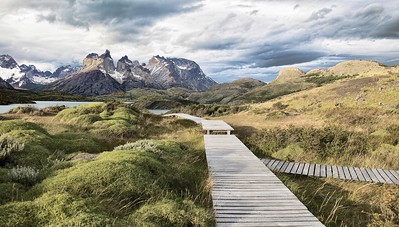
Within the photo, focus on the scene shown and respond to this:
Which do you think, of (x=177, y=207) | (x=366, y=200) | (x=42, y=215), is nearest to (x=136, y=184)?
(x=177, y=207)

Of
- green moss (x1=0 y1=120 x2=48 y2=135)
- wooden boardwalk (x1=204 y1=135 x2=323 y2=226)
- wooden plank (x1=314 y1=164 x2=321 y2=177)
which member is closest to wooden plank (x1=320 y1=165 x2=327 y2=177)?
wooden plank (x1=314 y1=164 x2=321 y2=177)

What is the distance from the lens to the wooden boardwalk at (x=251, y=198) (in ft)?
19.4

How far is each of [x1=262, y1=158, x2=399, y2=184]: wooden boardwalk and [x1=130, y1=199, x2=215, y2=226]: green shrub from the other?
678 centimetres

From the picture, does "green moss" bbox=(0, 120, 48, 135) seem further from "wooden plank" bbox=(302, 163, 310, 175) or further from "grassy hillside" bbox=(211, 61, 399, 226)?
"wooden plank" bbox=(302, 163, 310, 175)

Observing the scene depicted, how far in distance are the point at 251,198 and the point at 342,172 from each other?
238 inches

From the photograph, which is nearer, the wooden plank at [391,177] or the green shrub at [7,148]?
the green shrub at [7,148]

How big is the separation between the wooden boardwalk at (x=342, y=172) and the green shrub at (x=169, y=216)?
22.3 feet

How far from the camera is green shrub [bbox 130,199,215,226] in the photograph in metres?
5.00

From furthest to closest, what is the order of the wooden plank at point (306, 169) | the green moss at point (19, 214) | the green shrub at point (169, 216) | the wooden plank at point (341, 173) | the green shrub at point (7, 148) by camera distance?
the wooden plank at point (306, 169)
the wooden plank at point (341, 173)
the green shrub at point (7, 148)
the green shrub at point (169, 216)
the green moss at point (19, 214)

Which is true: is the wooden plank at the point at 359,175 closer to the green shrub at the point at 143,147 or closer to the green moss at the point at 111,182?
the green shrub at the point at 143,147

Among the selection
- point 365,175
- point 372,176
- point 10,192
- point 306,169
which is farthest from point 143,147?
point 372,176

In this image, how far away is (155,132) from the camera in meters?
21.9

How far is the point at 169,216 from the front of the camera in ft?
17.1

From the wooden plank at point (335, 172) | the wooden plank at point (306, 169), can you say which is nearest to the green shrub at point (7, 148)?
the wooden plank at point (306, 169)
